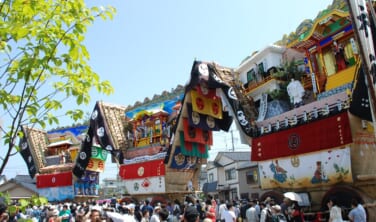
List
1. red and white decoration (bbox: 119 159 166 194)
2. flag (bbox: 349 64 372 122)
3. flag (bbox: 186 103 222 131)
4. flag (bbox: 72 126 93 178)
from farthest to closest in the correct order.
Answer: flag (bbox: 72 126 93 178), red and white decoration (bbox: 119 159 166 194), flag (bbox: 186 103 222 131), flag (bbox: 349 64 372 122)

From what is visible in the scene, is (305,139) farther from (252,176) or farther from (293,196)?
(252,176)

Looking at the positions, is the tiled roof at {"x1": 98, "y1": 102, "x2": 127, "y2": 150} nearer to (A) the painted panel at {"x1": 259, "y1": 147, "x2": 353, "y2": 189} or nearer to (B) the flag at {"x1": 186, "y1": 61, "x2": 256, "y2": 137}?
(B) the flag at {"x1": 186, "y1": 61, "x2": 256, "y2": 137}

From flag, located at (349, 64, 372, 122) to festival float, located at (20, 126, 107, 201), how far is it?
17098 millimetres

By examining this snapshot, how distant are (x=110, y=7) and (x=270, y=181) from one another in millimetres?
10955

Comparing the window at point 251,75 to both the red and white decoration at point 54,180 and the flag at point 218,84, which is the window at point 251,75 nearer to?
the flag at point 218,84

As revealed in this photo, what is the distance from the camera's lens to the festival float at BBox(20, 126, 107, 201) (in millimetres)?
23125

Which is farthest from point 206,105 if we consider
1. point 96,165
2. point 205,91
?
point 96,165

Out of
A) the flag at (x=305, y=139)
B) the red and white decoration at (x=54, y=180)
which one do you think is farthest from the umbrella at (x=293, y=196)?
the red and white decoration at (x=54, y=180)

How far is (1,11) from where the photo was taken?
2.93 meters

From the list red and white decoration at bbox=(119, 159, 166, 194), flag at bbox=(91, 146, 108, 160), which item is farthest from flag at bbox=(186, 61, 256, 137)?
flag at bbox=(91, 146, 108, 160)

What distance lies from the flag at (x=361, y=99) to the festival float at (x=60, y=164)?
17098mm

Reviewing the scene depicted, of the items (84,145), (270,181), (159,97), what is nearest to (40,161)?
(84,145)

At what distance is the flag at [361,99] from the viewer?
9.83 m

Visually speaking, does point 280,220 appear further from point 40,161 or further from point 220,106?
point 40,161
